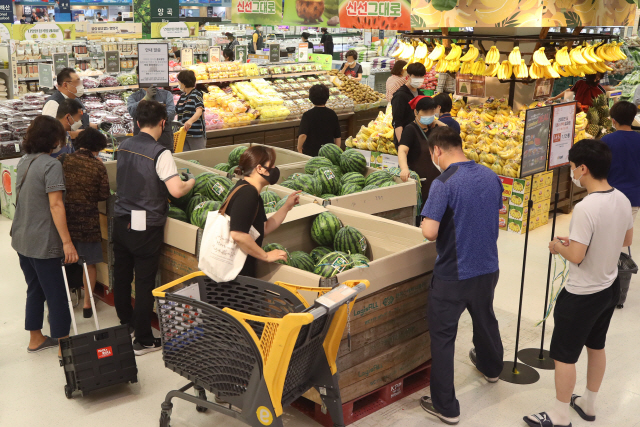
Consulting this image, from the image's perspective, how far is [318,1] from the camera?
8.91 m

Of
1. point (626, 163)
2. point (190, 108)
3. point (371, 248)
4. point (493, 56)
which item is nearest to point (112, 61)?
point (190, 108)

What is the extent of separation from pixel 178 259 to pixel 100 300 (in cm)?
124

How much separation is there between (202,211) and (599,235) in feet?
7.43

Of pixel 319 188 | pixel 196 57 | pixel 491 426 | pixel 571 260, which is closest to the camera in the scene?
pixel 571 260

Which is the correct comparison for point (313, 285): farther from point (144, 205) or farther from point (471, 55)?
point (471, 55)

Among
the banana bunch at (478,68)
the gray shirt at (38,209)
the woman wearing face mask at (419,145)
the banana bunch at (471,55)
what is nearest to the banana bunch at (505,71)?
the banana bunch at (478,68)

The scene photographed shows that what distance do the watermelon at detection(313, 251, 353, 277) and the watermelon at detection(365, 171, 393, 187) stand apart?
1.38 metres

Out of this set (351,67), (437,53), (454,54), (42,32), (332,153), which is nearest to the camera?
(332,153)

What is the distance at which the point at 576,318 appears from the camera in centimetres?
317

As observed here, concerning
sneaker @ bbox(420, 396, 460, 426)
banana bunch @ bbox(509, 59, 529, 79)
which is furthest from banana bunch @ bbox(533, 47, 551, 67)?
sneaker @ bbox(420, 396, 460, 426)

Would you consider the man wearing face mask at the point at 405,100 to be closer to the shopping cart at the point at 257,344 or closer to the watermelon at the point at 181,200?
the watermelon at the point at 181,200

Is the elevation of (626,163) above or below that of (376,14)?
below

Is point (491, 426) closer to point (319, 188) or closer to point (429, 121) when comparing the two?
point (319, 188)

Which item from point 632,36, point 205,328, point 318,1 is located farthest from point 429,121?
point 632,36
